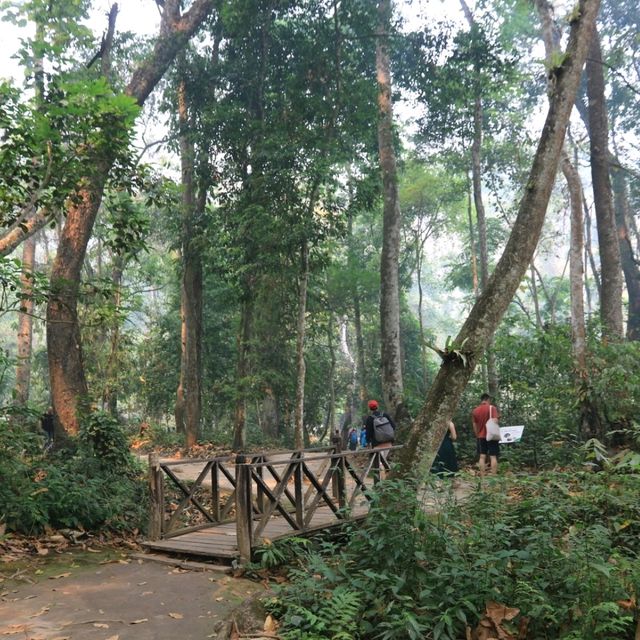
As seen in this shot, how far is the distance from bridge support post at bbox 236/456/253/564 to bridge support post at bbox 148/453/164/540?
153cm

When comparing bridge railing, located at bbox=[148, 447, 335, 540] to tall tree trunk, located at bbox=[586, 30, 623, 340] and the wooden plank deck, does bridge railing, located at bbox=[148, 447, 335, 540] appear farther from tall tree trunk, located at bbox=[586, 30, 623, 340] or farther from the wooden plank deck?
tall tree trunk, located at bbox=[586, 30, 623, 340]

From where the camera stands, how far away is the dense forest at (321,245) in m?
6.15

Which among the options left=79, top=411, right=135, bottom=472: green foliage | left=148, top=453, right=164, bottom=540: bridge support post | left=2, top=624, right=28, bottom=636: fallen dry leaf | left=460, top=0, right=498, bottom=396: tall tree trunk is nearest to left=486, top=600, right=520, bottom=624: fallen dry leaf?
left=2, top=624, right=28, bottom=636: fallen dry leaf

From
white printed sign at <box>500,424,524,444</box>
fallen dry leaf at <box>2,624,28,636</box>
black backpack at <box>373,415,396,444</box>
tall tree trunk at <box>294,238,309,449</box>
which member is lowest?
fallen dry leaf at <box>2,624,28,636</box>

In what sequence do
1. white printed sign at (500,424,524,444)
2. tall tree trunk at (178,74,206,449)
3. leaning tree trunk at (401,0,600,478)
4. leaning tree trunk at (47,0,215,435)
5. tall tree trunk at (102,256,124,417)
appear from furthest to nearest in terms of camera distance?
tall tree trunk at (178,74,206,449) < tall tree trunk at (102,256,124,417) < white printed sign at (500,424,524,444) < leaning tree trunk at (47,0,215,435) < leaning tree trunk at (401,0,600,478)

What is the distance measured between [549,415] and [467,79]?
30.6ft

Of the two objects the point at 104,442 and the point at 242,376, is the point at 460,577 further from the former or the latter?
the point at 242,376

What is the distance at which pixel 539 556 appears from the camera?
4617mm

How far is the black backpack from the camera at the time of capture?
10.2 metres

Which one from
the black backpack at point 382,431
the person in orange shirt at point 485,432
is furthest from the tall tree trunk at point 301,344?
the person in orange shirt at point 485,432

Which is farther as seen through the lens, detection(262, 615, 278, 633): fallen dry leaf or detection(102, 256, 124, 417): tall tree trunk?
detection(102, 256, 124, 417): tall tree trunk

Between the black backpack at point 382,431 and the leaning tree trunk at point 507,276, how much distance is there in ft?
13.4

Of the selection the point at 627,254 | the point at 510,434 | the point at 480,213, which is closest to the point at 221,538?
the point at 510,434

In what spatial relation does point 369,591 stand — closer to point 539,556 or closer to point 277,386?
point 539,556
